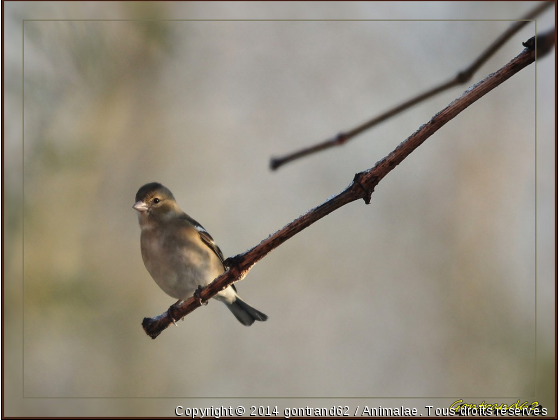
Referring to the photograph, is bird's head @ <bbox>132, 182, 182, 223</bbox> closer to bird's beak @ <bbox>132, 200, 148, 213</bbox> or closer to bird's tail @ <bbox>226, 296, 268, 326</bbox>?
bird's beak @ <bbox>132, 200, 148, 213</bbox>

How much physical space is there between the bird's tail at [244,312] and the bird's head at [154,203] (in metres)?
0.71

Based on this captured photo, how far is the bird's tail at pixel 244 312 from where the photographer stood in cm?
330

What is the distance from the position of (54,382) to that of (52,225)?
1.02 meters

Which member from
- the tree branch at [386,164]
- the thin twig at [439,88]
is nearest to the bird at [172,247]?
the tree branch at [386,164]

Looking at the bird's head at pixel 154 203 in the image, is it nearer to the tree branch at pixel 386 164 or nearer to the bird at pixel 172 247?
the bird at pixel 172 247

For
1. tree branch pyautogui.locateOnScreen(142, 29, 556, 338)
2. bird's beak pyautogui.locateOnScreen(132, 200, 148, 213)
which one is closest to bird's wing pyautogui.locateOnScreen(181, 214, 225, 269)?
bird's beak pyautogui.locateOnScreen(132, 200, 148, 213)

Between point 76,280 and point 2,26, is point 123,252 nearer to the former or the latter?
point 76,280

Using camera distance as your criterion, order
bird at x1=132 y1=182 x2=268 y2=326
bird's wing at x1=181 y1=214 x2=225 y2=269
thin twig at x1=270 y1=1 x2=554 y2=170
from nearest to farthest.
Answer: thin twig at x1=270 y1=1 x2=554 y2=170
bird at x1=132 y1=182 x2=268 y2=326
bird's wing at x1=181 y1=214 x2=225 y2=269

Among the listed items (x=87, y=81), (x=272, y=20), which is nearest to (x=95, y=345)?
(x=87, y=81)

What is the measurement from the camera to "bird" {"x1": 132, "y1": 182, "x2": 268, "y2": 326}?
9.92ft

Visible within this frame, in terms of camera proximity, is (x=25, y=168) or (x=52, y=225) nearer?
(x=25, y=168)

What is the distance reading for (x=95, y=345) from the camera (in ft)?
11.9

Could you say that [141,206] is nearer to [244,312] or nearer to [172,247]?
[172,247]

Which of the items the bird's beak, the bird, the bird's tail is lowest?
the bird's tail
